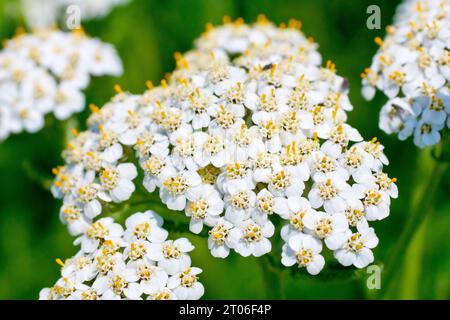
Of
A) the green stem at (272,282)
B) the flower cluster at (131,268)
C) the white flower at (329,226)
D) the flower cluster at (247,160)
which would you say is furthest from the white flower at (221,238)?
the green stem at (272,282)

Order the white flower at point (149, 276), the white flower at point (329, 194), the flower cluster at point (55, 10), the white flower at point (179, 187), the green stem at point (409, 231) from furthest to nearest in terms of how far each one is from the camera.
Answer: the flower cluster at point (55, 10), the green stem at point (409, 231), the white flower at point (179, 187), the white flower at point (329, 194), the white flower at point (149, 276)

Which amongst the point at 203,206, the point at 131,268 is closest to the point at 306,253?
the point at 203,206

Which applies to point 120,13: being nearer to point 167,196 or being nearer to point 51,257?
point 51,257

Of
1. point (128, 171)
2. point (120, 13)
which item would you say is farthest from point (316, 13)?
point (128, 171)

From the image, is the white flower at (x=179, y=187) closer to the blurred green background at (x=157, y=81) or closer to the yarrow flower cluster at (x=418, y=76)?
the yarrow flower cluster at (x=418, y=76)

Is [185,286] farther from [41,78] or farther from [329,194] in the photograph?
[41,78]

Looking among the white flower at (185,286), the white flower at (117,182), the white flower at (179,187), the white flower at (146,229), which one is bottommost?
the white flower at (185,286)

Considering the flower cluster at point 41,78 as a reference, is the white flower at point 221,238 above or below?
below
